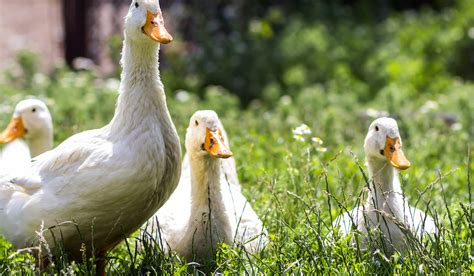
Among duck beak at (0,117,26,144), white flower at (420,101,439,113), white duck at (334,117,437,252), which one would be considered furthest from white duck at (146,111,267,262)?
white flower at (420,101,439,113)

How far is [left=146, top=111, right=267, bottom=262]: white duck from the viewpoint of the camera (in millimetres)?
4590

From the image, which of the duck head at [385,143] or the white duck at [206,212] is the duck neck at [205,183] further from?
the duck head at [385,143]

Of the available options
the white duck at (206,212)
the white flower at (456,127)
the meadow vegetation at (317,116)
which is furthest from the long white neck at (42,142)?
the white flower at (456,127)

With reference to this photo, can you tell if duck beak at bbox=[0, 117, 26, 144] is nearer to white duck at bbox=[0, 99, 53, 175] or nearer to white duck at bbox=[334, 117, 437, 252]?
white duck at bbox=[0, 99, 53, 175]

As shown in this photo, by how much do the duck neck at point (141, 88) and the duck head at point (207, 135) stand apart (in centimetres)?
28

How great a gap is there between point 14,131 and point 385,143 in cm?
279

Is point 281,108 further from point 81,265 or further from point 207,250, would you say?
Answer: point 81,265

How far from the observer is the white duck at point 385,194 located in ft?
14.1

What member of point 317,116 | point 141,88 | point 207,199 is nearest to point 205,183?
point 207,199

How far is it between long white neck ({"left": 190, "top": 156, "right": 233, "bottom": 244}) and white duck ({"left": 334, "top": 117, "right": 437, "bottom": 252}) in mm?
597

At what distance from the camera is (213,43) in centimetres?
1064

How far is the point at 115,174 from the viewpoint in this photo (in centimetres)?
411

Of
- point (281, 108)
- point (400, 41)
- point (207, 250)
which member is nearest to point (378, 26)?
point (400, 41)

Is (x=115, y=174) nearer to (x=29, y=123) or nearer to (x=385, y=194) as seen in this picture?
(x=385, y=194)
